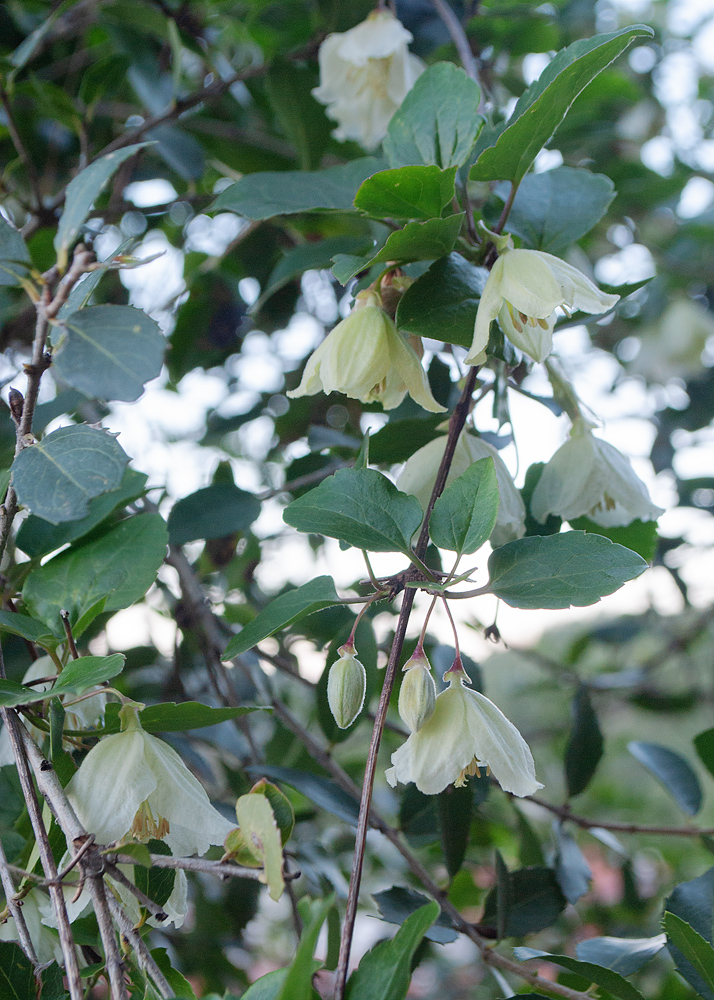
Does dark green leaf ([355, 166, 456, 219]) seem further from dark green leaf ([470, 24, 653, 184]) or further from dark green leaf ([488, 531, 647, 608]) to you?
dark green leaf ([488, 531, 647, 608])

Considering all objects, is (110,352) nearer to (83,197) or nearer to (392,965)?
(83,197)

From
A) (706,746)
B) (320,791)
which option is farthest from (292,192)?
(706,746)

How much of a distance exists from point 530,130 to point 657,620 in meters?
1.39

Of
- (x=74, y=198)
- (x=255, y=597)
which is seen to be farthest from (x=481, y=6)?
(x=255, y=597)

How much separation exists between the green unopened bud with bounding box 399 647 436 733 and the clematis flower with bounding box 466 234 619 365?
0.18 metres

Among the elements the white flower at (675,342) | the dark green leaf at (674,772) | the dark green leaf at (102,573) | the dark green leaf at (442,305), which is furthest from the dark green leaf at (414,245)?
the white flower at (675,342)

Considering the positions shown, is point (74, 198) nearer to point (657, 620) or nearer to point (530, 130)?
point (530, 130)

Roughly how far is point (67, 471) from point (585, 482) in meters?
0.36

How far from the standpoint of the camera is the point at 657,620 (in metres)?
1.60

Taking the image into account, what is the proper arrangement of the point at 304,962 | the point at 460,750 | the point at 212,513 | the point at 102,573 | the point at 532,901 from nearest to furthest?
the point at 304,962
the point at 460,750
the point at 102,573
the point at 532,901
the point at 212,513

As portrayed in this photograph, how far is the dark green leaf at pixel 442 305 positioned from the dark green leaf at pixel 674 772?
0.53m

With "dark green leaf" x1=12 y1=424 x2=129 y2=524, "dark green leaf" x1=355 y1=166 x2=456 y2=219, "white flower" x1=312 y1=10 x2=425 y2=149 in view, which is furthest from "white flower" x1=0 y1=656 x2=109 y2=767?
"white flower" x1=312 y1=10 x2=425 y2=149

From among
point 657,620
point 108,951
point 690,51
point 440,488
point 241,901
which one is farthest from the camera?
point 690,51

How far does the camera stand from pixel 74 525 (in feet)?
1.80
